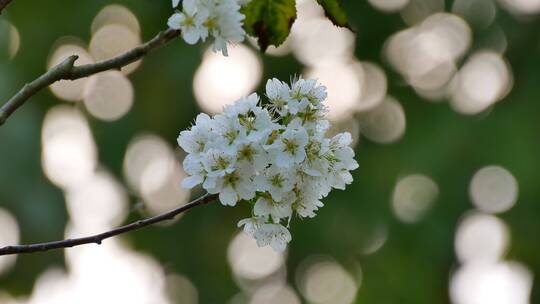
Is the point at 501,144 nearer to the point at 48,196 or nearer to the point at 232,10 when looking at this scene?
the point at 48,196

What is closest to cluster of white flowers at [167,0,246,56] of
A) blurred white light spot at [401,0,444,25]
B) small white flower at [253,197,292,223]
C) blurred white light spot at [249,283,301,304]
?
small white flower at [253,197,292,223]

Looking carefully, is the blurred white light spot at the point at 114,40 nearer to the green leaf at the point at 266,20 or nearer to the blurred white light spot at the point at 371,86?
the blurred white light spot at the point at 371,86

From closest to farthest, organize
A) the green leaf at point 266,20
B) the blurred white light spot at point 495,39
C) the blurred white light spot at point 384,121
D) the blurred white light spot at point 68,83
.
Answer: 1. the green leaf at point 266,20
2. the blurred white light spot at point 68,83
3. the blurred white light spot at point 495,39
4. the blurred white light spot at point 384,121

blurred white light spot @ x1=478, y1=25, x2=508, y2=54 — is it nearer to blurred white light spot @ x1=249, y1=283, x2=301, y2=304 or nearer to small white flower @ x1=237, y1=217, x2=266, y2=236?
blurred white light spot @ x1=249, y1=283, x2=301, y2=304

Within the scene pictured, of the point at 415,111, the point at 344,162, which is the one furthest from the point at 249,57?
the point at 344,162

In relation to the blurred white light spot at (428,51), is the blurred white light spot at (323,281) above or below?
below

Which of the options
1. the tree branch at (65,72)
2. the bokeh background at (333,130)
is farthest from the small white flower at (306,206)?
the bokeh background at (333,130)

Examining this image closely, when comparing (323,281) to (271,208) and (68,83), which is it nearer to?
(68,83)

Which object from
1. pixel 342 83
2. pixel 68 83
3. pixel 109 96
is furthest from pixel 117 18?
pixel 342 83
